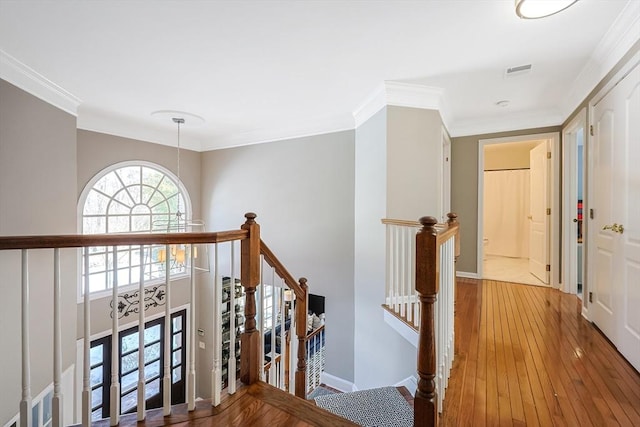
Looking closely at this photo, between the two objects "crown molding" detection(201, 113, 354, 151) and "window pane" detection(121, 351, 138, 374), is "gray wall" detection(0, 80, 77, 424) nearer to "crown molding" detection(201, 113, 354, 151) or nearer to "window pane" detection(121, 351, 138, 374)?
"window pane" detection(121, 351, 138, 374)

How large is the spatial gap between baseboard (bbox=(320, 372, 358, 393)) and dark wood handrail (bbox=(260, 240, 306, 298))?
231 cm

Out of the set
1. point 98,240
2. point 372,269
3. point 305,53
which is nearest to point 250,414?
point 98,240

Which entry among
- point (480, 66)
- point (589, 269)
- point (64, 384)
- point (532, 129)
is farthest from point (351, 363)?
point (532, 129)

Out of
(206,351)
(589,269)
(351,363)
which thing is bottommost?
(206,351)

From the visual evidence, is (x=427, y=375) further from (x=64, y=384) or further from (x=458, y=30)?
(x=64, y=384)

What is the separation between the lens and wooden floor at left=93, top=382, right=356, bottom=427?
1374mm

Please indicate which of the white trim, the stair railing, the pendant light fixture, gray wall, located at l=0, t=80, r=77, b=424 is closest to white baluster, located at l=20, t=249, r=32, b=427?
the stair railing

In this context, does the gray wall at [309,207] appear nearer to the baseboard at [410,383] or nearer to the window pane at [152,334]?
the window pane at [152,334]

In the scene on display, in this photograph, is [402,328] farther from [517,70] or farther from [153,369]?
[153,369]

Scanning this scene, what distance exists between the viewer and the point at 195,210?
562 cm

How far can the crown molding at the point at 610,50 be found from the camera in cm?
187

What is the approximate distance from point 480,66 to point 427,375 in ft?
8.92

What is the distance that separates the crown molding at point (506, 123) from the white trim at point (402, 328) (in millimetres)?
2987

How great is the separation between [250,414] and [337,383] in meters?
2.99
